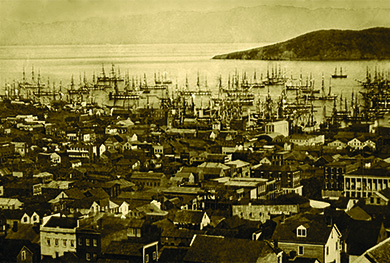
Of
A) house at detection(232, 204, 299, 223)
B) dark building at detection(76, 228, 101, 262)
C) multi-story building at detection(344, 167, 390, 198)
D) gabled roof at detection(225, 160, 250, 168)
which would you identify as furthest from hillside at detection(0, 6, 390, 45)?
dark building at detection(76, 228, 101, 262)

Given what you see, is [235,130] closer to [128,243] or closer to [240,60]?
[128,243]

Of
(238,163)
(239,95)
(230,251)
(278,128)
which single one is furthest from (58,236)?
(239,95)

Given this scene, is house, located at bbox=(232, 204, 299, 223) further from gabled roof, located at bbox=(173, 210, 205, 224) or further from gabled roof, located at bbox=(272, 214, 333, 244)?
gabled roof, located at bbox=(272, 214, 333, 244)

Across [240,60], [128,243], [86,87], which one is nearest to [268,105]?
[86,87]

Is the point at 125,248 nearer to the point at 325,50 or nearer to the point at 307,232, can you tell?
the point at 307,232

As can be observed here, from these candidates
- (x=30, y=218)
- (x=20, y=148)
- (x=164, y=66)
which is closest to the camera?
(x=30, y=218)

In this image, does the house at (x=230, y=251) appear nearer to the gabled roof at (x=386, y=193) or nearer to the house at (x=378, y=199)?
the house at (x=378, y=199)
